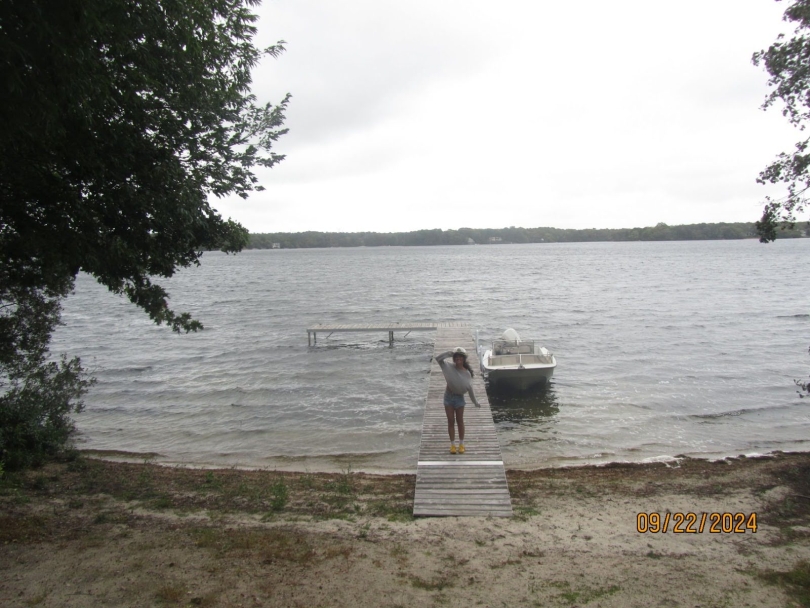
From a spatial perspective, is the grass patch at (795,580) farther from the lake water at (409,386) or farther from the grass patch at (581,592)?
the lake water at (409,386)

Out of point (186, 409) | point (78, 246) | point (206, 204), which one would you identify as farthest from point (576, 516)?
point (186, 409)

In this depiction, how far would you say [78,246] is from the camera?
635 cm

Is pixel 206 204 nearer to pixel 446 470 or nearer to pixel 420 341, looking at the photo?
pixel 446 470

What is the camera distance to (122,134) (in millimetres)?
6465

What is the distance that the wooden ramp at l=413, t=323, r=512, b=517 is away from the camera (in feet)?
27.8

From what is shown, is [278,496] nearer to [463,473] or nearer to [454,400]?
[463,473]

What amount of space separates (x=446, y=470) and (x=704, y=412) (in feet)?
35.3

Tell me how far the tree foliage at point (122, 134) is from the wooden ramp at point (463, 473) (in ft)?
15.1

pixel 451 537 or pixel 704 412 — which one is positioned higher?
pixel 451 537

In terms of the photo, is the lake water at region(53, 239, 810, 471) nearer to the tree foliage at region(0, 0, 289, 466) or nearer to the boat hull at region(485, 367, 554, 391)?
the boat hull at region(485, 367, 554, 391)

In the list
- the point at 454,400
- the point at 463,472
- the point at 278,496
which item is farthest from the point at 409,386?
the point at 278,496

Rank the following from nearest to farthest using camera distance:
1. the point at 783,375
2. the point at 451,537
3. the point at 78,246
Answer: the point at 78,246, the point at 451,537, the point at 783,375

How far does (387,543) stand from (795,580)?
15.2ft

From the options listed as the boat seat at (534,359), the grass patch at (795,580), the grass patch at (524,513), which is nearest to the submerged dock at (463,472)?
the grass patch at (524,513)
